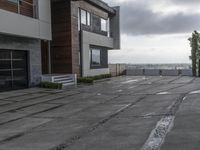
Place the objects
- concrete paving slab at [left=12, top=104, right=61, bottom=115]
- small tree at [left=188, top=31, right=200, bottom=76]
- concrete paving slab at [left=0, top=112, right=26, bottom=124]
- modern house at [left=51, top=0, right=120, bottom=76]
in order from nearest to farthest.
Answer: concrete paving slab at [left=0, top=112, right=26, bottom=124] → concrete paving slab at [left=12, top=104, right=61, bottom=115] → modern house at [left=51, top=0, right=120, bottom=76] → small tree at [left=188, top=31, right=200, bottom=76]

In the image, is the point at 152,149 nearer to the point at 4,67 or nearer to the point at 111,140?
the point at 111,140

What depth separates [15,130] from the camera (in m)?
7.89

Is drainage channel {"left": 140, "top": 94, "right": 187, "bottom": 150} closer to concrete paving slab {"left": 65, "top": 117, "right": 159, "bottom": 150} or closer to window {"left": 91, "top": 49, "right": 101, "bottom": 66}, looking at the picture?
concrete paving slab {"left": 65, "top": 117, "right": 159, "bottom": 150}

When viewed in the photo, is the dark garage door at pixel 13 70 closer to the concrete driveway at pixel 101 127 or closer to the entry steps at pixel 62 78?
the entry steps at pixel 62 78

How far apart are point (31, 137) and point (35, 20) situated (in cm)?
1300

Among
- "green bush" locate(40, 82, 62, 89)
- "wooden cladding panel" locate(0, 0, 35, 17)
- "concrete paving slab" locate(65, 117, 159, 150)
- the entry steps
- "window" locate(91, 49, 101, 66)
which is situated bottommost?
"concrete paving slab" locate(65, 117, 159, 150)

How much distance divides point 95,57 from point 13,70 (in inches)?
488

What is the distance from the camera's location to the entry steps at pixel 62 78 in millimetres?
20648

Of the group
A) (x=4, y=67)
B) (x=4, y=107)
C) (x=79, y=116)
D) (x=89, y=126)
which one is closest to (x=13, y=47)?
(x=4, y=67)

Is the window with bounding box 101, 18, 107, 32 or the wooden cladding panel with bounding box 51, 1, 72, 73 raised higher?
the window with bounding box 101, 18, 107, 32

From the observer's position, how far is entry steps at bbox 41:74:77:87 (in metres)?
20.6

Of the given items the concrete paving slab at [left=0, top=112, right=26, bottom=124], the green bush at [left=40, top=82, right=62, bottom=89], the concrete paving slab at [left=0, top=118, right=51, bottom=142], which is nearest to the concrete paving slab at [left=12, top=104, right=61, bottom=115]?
the concrete paving slab at [left=0, top=112, right=26, bottom=124]

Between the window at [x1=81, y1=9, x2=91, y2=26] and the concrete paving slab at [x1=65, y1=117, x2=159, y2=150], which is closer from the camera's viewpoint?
the concrete paving slab at [x1=65, y1=117, x2=159, y2=150]

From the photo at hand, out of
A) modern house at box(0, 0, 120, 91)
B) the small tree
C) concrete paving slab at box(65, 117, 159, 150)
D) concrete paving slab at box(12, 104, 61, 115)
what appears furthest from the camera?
the small tree
